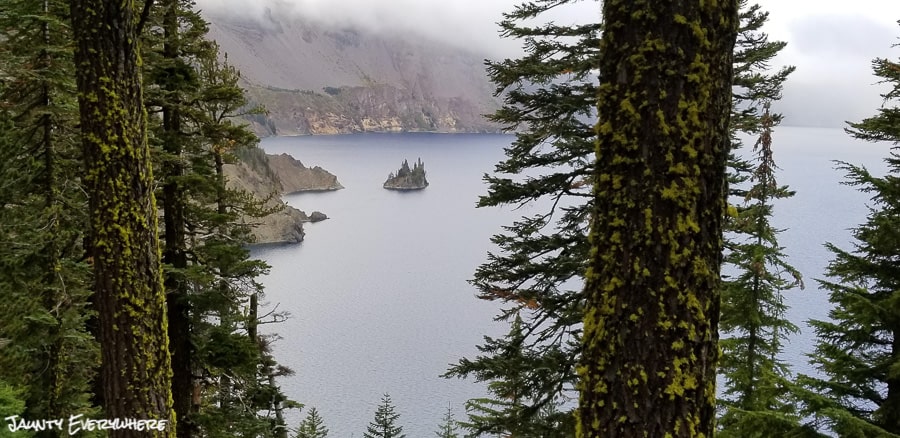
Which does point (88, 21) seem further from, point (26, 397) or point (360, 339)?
point (360, 339)

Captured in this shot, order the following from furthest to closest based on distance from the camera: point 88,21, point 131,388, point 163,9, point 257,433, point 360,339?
1. point 360,339
2. point 257,433
3. point 163,9
4. point 131,388
5. point 88,21

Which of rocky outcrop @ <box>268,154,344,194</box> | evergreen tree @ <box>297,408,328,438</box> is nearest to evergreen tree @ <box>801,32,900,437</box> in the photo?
evergreen tree @ <box>297,408,328,438</box>

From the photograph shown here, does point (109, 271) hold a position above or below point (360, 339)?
above

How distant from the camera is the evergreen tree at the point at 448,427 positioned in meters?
30.3

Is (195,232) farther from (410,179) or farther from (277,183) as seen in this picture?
(410,179)

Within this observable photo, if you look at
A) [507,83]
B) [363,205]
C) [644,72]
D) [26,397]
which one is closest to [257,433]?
[26,397]

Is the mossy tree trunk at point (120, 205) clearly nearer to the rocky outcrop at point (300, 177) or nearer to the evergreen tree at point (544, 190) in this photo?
the evergreen tree at point (544, 190)

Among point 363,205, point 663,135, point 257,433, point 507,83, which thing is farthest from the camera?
point 363,205

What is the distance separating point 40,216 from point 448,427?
87.4 feet

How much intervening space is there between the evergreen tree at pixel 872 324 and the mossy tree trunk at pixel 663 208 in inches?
184

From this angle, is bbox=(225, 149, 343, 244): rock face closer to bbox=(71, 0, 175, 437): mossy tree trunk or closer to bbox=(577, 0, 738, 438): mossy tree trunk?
bbox=(71, 0, 175, 437): mossy tree trunk

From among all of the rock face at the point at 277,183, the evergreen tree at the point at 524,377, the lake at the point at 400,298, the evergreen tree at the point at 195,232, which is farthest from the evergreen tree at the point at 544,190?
the rock face at the point at 277,183

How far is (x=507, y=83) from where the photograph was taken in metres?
7.46

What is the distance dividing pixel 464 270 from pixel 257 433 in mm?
55575
